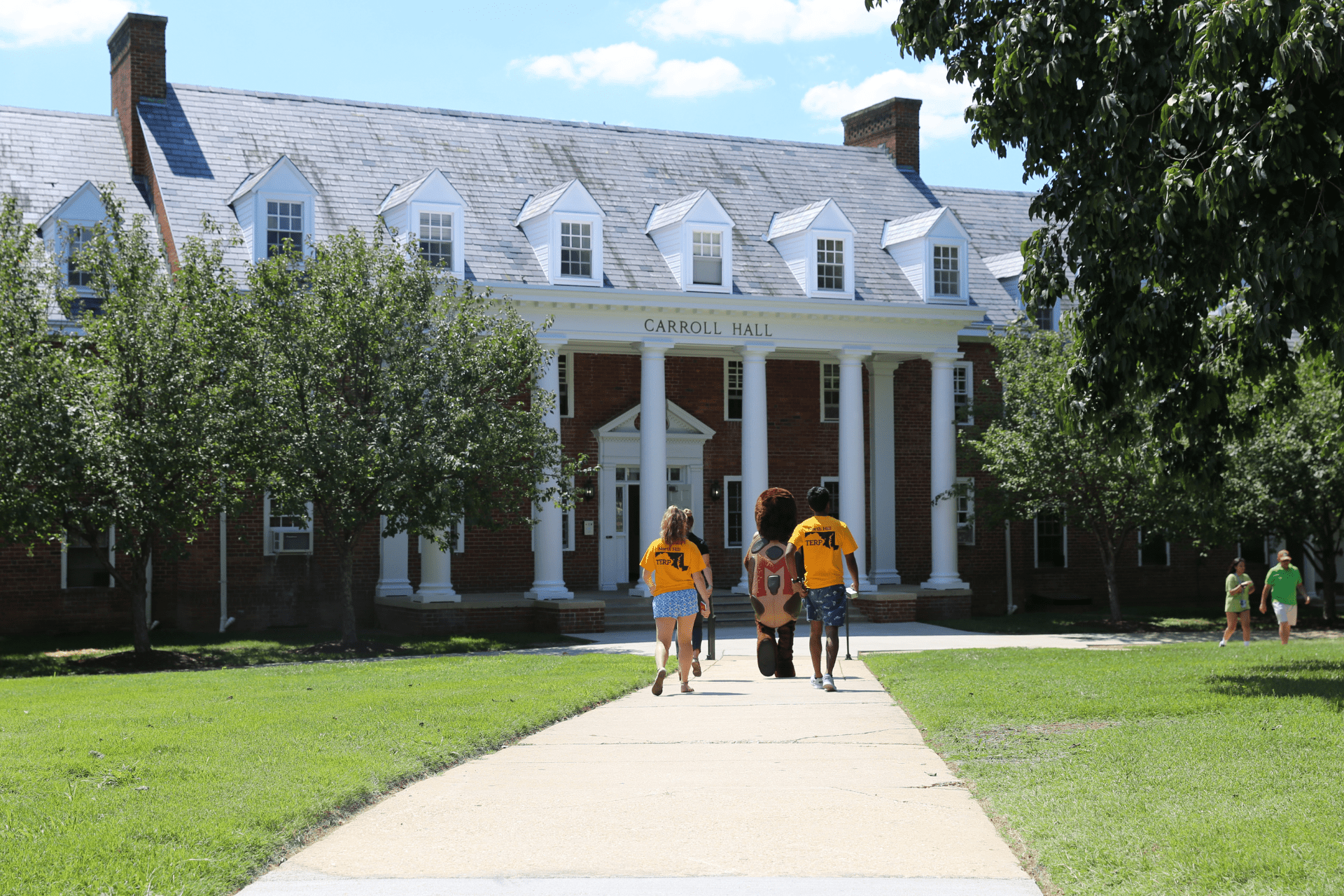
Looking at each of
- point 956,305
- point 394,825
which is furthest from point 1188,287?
point 956,305

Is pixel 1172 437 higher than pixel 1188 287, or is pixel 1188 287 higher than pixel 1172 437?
pixel 1188 287

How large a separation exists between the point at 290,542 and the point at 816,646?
52.5 feet

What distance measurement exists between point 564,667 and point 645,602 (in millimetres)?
10441

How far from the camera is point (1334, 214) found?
9.24 m

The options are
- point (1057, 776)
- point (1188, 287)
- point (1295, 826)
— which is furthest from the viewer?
point (1188, 287)

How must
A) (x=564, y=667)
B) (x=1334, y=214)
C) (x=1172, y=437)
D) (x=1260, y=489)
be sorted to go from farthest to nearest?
(x=1260, y=489) < (x=564, y=667) < (x=1172, y=437) < (x=1334, y=214)

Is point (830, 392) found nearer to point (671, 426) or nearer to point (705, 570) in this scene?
point (671, 426)

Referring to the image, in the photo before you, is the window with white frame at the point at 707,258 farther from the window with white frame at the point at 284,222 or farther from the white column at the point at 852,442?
the window with white frame at the point at 284,222

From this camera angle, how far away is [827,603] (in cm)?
1248

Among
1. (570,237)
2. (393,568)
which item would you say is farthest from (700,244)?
(393,568)

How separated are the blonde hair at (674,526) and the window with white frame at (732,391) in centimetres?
1825

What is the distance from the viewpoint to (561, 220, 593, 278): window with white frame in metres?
26.5

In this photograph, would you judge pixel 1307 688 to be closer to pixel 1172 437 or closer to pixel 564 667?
pixel 1172 437

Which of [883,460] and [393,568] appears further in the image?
[883,460]
